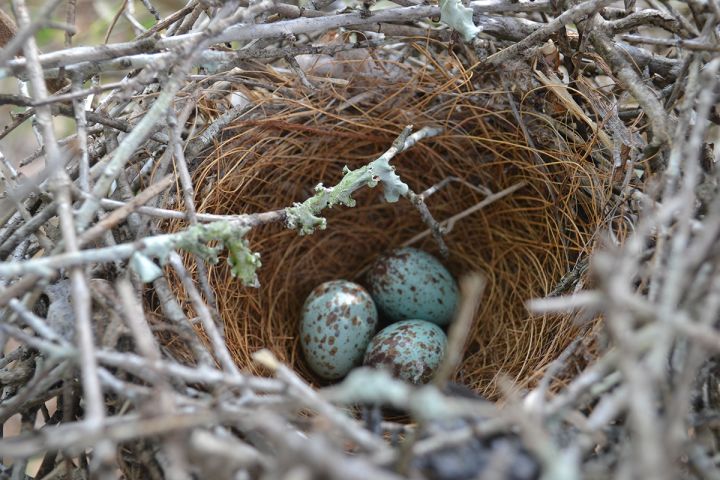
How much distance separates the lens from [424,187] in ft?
7.50

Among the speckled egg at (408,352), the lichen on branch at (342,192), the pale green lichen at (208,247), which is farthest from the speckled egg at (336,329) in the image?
the pale green lichen at (208,247)

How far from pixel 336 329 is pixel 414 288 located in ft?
0.96

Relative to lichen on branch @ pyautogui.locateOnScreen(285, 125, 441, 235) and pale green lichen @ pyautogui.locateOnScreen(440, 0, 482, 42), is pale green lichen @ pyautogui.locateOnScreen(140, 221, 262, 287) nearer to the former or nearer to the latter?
lichen on branch @ pyautogui.locateOnScreen(285, 125, 441, 235)

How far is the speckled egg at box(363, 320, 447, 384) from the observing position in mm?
1869

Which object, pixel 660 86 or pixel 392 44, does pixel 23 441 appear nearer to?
pixel 392 44

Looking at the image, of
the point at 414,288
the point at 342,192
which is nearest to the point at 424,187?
the point at 414,288

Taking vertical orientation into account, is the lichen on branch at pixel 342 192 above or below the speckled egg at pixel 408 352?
above

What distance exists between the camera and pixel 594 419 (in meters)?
0.99

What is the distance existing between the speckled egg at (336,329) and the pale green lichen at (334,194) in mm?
322

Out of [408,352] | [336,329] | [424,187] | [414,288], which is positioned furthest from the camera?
[424,187]

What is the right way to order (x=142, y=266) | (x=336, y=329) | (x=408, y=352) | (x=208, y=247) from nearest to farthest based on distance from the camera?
(x=142, y=266)
(x=208, y=247)
(x=408, y=352)
(x=336, y=329)

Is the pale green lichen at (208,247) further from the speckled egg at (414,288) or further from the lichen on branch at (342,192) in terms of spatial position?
the speckled egg at (414,288)

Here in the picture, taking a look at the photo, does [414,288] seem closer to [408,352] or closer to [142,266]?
[408,352]

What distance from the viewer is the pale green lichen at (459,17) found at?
175 centimetres
